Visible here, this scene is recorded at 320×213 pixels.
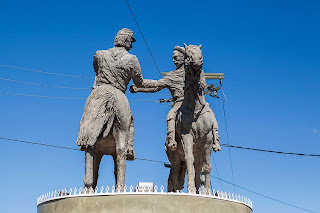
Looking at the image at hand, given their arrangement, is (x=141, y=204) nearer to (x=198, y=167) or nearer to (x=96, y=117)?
(x=96, y=117)

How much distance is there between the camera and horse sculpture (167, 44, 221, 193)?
915 centimetres

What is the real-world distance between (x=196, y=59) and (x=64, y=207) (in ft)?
12.2

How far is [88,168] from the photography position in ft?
29.5

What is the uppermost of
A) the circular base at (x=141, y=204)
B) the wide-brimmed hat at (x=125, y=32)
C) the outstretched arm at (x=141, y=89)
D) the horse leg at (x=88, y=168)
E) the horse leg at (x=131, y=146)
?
the wide-brimmed hat at (x=125, y=32)

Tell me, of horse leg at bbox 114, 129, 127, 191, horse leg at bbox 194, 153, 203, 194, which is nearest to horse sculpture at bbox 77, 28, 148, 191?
horse leg at bbox 114, 129, 127, 191

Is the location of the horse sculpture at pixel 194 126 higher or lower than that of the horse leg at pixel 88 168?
higher

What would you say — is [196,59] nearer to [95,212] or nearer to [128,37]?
[128,37]

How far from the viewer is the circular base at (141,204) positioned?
8078 mm

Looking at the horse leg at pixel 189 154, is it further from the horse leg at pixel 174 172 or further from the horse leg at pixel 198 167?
the horse leg at pixel 174 172

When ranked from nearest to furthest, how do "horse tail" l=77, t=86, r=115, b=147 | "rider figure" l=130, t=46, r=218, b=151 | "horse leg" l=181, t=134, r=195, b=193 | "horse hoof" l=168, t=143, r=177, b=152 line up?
"horse tail" l=77, t=86, r=115, b=147, "horse leg" l=181, t=134, r=195, b=193, "horse hoof" l=168, t=143, r=177, b=152, "rider figure" l=130, t=46, r=218, b=151

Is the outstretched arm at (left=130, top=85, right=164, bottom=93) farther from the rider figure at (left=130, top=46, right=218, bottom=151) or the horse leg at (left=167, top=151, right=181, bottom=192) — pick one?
the horse leg at (left=167, top=151, right=181, bottom=192)

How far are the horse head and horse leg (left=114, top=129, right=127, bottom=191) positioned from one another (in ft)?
6.24

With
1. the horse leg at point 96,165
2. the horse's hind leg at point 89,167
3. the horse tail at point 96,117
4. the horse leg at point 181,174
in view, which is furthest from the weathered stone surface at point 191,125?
the horse's hind leg at point 89,167

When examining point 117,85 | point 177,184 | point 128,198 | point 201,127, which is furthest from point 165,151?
point 128,198
